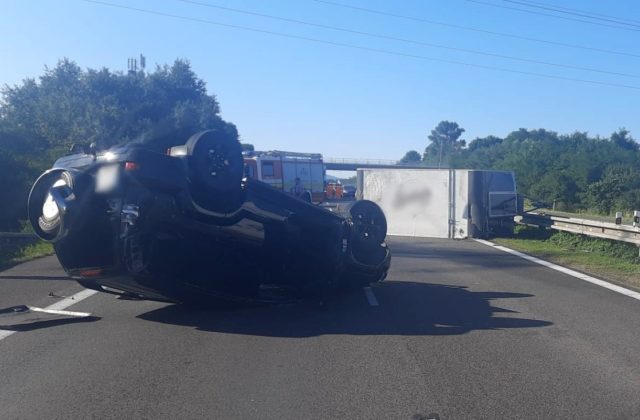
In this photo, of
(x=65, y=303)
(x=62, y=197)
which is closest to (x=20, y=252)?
(x=65, y=303)

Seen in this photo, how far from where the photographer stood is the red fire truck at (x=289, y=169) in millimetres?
31047

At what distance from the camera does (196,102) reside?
1774 inches

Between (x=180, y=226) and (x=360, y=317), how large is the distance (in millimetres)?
2730

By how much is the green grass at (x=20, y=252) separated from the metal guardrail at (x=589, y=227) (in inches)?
559

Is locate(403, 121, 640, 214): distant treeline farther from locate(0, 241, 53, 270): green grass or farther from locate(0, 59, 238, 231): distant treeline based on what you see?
locate(0, 241, 53, 270): green grass

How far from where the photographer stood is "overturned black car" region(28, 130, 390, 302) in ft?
27.3

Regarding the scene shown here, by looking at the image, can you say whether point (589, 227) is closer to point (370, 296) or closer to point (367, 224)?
point (367, 224)

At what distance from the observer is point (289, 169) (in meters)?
33.8

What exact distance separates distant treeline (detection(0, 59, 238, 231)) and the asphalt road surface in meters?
9.33

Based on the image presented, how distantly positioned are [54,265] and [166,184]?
8181 millimetres

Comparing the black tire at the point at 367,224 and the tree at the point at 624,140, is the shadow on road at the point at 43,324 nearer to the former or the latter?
the black tire at the point at 367,224

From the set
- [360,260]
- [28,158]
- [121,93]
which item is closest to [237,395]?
[360,260]

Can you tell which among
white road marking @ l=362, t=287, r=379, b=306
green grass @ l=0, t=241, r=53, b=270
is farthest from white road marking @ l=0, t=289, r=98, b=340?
green grass @ l=0, t=241, r=53, b=270

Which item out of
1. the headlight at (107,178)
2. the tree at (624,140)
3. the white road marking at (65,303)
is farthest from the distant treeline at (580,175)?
the headlight at (107,178)
